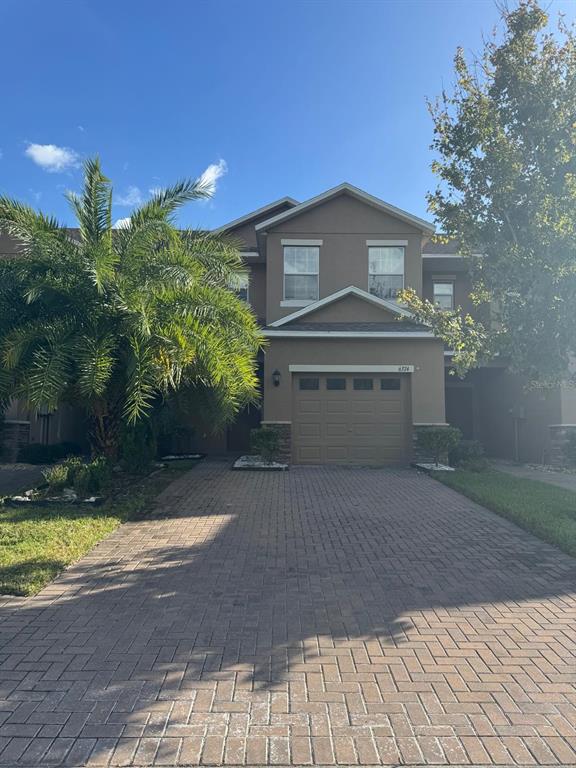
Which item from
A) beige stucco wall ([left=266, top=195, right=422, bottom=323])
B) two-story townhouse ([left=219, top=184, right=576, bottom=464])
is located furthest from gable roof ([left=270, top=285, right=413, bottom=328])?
beige stucco wall ([left=266, top=195, right=422, bottom=323])

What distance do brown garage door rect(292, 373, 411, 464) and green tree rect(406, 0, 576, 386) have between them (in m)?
5.96

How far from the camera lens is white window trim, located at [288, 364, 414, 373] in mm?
14555

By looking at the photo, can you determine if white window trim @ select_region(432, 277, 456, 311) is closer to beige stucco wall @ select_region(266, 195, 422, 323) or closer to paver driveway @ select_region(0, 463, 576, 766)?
Answer: beige stucco wall @ select_region(266, 195, 422, 323)

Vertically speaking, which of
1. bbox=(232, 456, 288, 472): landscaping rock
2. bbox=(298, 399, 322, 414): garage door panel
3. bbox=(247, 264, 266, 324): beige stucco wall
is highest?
bbox=(247, 264, 266, 324): beige stucco wall

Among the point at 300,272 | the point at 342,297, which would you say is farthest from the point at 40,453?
the point at 342,297

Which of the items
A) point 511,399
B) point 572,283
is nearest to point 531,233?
point 572,283

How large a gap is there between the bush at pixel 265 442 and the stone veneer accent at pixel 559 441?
8.11 m

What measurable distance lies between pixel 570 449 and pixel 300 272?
30.3ft

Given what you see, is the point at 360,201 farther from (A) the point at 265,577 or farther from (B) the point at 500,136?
(A) the point at 265,577

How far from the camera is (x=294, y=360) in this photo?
1457 centimetres

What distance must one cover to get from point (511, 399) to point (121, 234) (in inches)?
530

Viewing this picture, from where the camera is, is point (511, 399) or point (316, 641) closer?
point (316, 641)

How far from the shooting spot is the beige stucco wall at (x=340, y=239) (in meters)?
16.0

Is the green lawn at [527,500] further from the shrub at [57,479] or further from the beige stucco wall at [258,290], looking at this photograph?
the beige stucco wall at [258,290]
